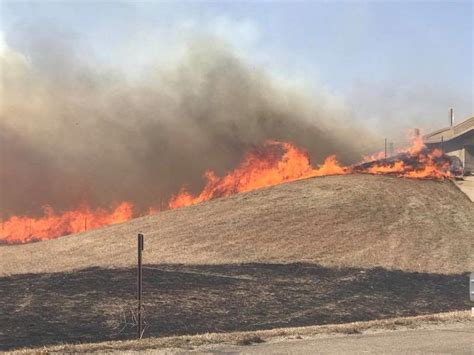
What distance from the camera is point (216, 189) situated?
144 feet

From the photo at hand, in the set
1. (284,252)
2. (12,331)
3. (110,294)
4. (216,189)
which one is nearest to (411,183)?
(216,189)

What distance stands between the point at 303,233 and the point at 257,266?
6845 millimetres

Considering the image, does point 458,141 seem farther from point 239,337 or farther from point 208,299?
point 239,337

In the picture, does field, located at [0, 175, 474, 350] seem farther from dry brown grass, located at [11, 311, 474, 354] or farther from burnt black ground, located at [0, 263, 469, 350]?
dry brown grass, located at [11, 311, 474, 354]

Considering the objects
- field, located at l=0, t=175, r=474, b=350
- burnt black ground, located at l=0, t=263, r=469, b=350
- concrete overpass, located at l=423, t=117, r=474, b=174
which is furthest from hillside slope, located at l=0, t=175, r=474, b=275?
concrete overpass, located at l=423, t=117, r=474, b=174

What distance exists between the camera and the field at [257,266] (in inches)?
568

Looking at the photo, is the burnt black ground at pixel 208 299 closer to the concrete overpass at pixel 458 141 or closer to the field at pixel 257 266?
the field at pixel 257 266

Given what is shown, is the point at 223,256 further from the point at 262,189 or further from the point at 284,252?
the point at 262,189

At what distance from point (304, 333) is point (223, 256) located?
11.7 m

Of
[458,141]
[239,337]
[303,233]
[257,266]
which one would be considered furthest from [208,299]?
[458,141]

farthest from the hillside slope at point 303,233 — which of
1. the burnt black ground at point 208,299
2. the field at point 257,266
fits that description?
the burnt black ground at point 208,299

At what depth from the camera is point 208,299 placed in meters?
16.3

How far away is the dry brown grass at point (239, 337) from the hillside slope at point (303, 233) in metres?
9.03

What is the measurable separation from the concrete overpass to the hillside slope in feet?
21.7
